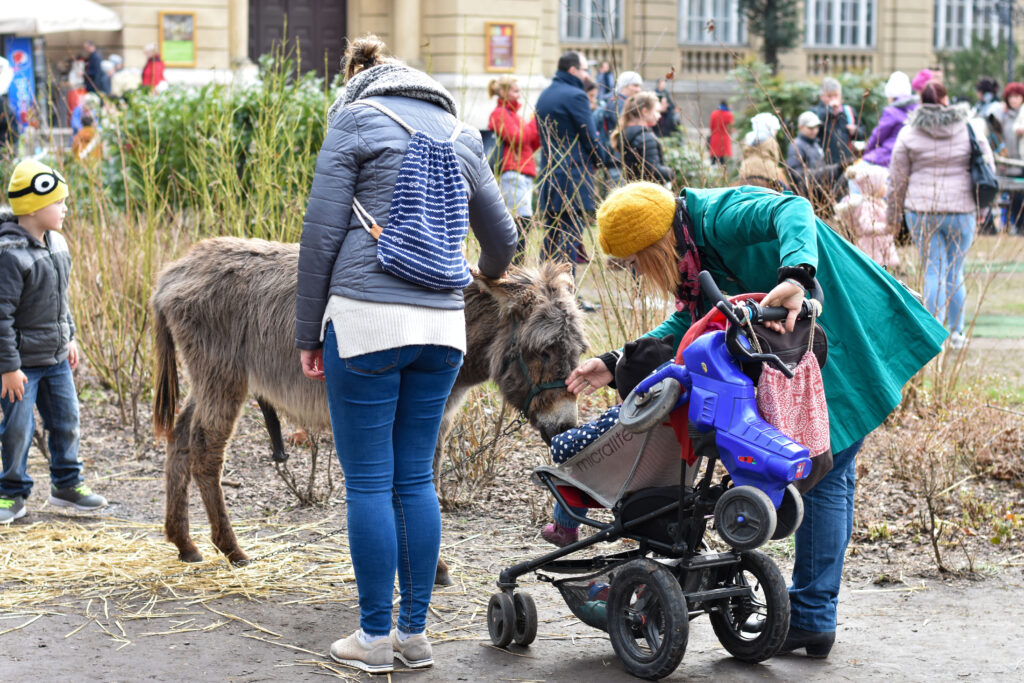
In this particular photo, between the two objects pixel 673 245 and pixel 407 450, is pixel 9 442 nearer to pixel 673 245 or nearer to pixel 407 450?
pixel 407 450

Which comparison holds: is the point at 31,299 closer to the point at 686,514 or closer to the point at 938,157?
the point at 686,514

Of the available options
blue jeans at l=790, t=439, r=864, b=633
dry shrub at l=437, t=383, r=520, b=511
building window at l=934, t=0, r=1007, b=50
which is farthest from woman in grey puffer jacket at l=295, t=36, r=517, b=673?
building window at l=934, t=0, r=1007, b=50

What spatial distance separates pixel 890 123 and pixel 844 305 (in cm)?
944

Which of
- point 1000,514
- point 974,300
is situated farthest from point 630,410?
point 974,300

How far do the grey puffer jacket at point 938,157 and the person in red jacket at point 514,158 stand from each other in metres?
2.90

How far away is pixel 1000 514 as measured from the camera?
618 cm

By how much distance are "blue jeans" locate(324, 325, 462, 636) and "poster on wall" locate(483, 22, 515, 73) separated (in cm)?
2460

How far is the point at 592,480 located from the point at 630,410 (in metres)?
0.53

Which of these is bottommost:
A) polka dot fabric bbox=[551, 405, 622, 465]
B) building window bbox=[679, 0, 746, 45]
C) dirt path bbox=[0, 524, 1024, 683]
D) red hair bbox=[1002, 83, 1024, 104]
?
dirt path bbox=[0, 524, 1024, 683]

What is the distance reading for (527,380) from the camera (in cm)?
496

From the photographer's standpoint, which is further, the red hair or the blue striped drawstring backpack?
the red hair

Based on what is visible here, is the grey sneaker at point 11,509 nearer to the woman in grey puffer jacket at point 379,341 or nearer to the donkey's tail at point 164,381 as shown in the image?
the donkey's tail at point 164,381

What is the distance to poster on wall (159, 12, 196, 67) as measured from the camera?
1003 inches

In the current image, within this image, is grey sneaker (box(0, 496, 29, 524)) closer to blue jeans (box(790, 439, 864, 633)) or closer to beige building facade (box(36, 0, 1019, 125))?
blue jeans (box(790, 439, 864, 633))
